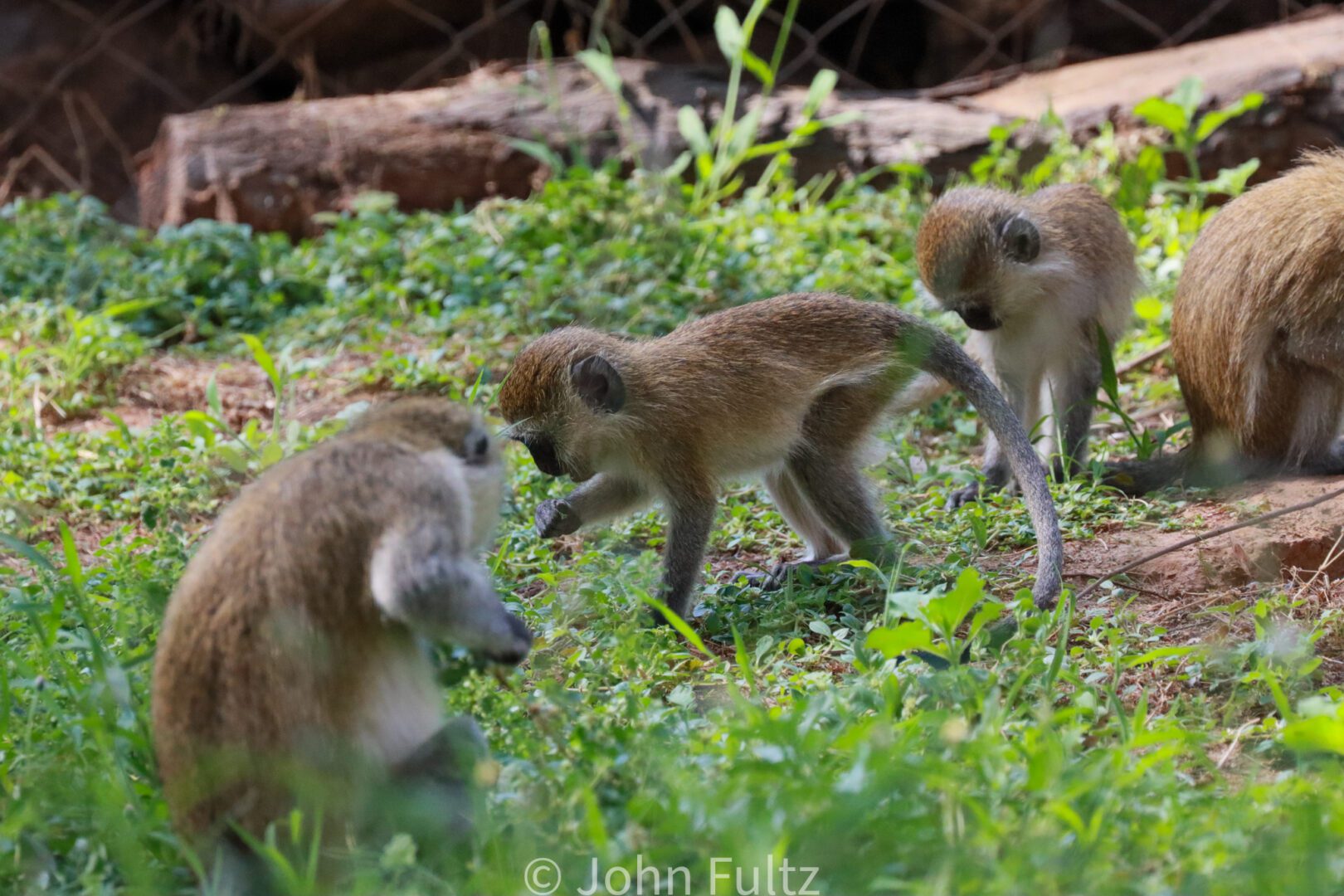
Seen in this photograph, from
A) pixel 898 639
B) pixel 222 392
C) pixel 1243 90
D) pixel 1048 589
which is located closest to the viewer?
pixel 898 639

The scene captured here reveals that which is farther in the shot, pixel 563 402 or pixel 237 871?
pixel 563 402

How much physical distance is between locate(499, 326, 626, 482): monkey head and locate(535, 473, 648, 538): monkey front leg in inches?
7.3

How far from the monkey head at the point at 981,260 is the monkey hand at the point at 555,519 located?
187 centimetres

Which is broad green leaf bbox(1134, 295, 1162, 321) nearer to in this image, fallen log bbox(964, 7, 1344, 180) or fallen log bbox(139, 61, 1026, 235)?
fallen log bbox(964, 7, 1344, 180)

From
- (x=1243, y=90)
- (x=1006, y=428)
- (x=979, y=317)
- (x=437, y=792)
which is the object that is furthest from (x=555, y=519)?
(x=1243, y=90)

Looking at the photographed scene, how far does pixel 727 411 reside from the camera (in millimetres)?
4613

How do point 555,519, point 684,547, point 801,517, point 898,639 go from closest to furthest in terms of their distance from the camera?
1. point 898,639
2. point 684,547
3. point 555,519
4. point 801,517

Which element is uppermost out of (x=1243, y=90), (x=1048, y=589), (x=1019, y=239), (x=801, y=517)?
(x=1243, y=90)

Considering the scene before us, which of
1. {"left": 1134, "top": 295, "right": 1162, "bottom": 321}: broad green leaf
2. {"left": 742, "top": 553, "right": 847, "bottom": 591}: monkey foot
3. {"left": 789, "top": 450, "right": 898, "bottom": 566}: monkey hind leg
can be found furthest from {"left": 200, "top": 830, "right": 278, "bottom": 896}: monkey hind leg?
{"left": 1134, "top": 295, "right": 1162, "bottom": 321}: broad green leaf

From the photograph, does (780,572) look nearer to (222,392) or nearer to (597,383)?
(597,383)

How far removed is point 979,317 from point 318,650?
360 cm

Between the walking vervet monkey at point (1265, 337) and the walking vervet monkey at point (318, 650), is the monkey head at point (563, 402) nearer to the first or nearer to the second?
the walking vervet monkey at point (318, 650)

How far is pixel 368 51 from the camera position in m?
10.5

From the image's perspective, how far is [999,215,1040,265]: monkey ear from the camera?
5.49 m
